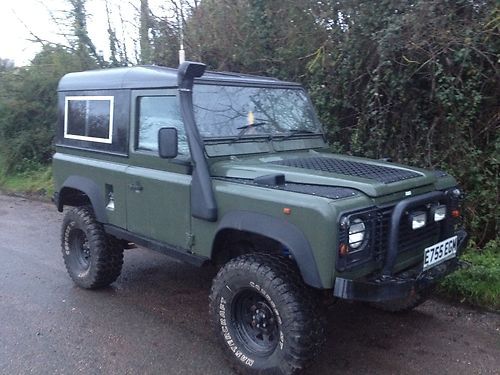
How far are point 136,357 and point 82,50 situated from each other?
399 inches

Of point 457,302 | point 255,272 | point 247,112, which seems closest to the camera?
point 255,272

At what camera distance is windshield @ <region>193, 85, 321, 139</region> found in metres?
4.14

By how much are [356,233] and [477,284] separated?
2134mm

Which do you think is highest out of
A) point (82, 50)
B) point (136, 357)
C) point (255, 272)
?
point (82, 50)

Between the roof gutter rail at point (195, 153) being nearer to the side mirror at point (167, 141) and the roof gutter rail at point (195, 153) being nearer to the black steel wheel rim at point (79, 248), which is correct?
the side mirror at point (167, 141)

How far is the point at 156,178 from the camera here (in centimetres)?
422

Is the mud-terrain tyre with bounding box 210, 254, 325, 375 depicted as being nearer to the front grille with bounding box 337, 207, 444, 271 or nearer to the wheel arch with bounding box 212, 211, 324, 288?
the wheel arch with bounding box 212, 211, 324, 288

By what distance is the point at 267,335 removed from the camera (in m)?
3.58

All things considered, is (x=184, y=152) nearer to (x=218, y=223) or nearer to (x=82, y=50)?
(x=218, y=223)

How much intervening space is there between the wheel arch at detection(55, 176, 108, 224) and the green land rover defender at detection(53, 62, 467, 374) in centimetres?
2

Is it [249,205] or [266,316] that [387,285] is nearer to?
[266,316]

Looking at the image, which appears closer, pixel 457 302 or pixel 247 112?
pixel 247 112

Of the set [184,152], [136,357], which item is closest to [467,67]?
[184,152]

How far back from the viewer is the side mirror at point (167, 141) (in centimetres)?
373
